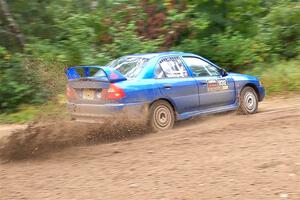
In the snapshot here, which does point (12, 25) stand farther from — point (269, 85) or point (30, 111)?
point (269, 85)

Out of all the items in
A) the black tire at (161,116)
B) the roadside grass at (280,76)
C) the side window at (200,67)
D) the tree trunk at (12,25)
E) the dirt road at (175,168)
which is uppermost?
the tree trunk at (12,25)

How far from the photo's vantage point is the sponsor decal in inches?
385

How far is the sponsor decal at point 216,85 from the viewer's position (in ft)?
32.1

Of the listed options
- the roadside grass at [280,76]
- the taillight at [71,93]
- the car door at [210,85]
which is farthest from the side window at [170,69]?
the roadside grass at [280,76]

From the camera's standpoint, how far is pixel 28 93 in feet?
41.9

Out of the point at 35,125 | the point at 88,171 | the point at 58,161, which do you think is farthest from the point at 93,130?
the point at 88,171

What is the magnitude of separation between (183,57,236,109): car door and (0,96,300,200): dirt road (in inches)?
47.8

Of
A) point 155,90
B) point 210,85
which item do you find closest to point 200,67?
point 210,85

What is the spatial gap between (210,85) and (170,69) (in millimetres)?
969

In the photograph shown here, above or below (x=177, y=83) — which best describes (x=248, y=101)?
below

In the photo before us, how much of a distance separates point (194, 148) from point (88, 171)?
1.74m

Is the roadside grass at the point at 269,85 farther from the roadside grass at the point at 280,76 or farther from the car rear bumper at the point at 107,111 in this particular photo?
the car rear bumper at the point at 107,111

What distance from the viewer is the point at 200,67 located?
32.5 ft

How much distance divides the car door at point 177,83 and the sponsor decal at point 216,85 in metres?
0.39
